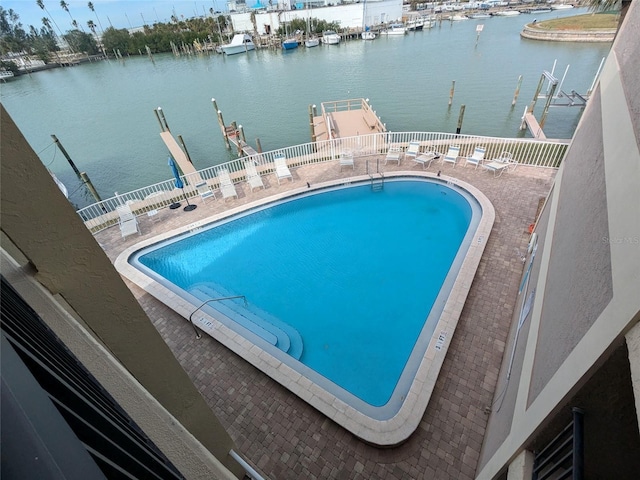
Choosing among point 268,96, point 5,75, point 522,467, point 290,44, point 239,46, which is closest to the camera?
point 522,467

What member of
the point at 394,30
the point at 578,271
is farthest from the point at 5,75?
the point at 578,271

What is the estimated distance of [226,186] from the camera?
36.3 feet

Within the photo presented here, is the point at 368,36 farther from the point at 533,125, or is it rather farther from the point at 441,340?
the point at 441,340

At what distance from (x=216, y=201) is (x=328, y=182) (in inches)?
163

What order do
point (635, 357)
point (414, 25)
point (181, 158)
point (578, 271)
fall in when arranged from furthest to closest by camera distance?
point (414, 25) < point (181, 158) < point (578, 271) < point (635, 357)

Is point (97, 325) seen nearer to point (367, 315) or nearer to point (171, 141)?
point (367, 315)

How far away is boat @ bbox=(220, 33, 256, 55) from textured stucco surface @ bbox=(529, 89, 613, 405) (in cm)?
5910

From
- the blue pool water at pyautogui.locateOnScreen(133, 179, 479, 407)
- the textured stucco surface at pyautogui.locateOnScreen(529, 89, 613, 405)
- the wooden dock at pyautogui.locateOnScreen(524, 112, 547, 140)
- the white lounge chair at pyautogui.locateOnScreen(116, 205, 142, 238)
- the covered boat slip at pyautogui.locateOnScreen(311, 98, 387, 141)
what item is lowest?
the wooden dock at pyautogui.locateOnScreen(524, 112, 547, 140)

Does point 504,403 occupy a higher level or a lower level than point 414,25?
lower

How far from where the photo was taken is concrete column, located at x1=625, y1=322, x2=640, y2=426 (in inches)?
47.5

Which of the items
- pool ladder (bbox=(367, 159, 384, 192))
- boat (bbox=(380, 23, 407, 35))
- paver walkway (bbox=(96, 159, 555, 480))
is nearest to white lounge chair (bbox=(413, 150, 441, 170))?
pool ladder (bbox=(367, 159, 384, 192))

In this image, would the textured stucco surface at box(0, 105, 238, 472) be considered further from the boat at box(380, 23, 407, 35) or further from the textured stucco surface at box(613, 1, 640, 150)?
the boat at box(380, 23, 407, 35)

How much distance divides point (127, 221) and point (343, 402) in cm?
873

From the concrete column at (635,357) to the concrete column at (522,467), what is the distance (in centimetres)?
160
